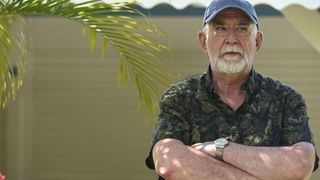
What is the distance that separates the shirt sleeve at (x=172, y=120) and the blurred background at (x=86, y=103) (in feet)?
15.9

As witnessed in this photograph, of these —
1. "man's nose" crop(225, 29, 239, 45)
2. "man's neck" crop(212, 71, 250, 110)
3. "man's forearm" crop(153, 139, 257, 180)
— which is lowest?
"man's forearm" crop(153, 139, 257, 180)

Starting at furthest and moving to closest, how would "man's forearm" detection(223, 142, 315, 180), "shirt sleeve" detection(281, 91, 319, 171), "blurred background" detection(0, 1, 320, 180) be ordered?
"blurred background" detection(0, 1, 320, 180), "shirt sleeve" detection(281, 91, 319, 171), "man's forearm" detection(223, 142, 315, 180)

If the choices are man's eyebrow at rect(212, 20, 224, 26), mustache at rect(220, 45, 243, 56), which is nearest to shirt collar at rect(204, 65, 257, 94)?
mustache at rect(220, 45, 243, 56)

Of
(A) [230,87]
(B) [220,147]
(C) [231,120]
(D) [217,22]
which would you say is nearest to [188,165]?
(B) [220,147]

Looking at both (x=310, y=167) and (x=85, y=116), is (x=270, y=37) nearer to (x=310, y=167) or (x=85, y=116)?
(x=85, y=116)

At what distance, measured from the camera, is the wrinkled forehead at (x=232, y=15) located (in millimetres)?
2928

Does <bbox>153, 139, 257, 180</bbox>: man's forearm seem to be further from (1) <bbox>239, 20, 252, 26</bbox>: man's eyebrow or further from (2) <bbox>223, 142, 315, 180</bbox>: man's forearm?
(1) <bbox>239, 20, 252, 26</bbox>: man's eyebrow

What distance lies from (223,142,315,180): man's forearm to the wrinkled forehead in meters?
0.55

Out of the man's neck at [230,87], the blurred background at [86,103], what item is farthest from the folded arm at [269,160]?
the blurred background at [86,103]

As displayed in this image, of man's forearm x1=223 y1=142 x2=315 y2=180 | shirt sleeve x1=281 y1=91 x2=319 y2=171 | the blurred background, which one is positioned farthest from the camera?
the blurred background

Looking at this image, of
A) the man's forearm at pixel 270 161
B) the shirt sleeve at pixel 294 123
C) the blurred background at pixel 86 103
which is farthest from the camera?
the blurred background at pixel 86 103

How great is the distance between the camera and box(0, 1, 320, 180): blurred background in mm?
7895

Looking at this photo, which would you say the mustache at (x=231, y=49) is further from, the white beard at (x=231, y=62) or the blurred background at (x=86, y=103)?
the blurred background at (x=86, y=103)

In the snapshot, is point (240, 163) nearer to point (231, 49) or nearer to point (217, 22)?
point (231, 49)
